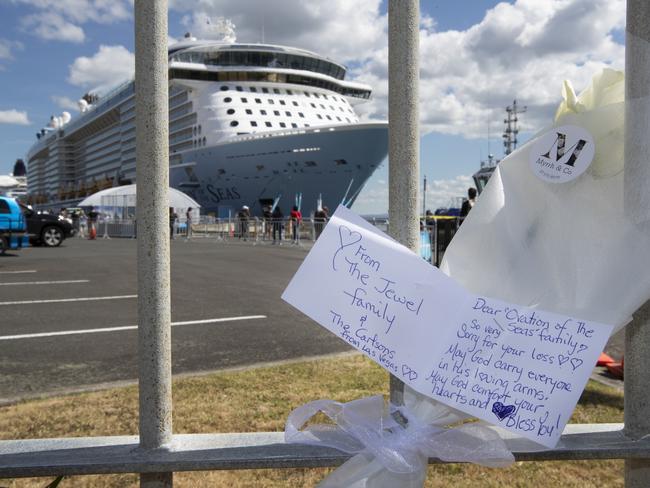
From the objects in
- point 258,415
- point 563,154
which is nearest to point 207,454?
point 563,154

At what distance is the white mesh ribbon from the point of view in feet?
3.81

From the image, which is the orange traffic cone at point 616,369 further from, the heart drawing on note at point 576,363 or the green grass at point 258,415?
the heart drawing on note at point 576,363

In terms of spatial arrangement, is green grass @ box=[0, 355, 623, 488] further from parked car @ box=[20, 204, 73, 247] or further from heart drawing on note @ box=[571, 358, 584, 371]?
parked car @ box=[20, 204, 73, 247]

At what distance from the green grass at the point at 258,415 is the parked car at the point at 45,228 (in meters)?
15.6

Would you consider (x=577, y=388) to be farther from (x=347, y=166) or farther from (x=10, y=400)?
(x=347, y=166)

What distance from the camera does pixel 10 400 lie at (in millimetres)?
3078

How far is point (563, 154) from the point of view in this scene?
4.07 ft

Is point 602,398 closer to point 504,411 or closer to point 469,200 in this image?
point 504,411

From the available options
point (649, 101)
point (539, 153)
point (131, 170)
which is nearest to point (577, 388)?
point (539, 153)

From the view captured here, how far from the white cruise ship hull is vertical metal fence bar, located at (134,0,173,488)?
25.4 meters

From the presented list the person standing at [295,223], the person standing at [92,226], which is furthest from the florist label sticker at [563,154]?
the person standing at [92,226]

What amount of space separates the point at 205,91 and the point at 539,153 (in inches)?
1366

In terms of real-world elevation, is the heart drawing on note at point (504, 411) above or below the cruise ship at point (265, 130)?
below

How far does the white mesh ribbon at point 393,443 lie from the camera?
1160mm
